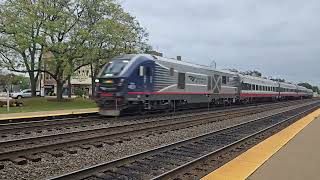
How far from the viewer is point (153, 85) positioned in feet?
84.0

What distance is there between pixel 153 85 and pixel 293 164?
15773 millimetres

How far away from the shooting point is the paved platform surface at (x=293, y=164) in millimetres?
8992

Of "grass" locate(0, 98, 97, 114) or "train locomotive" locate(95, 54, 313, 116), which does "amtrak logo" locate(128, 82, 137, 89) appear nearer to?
"train locomotive" locate(95, 54, 313, 116)

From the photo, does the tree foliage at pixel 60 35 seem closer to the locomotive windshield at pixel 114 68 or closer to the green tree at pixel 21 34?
the green tree at pixel 21 34

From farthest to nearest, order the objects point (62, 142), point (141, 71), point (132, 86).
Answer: point (141, 71)
point (132, 86)
point (62, 142)

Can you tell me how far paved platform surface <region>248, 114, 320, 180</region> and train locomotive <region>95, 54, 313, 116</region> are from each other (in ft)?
36.4

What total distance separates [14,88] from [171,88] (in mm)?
71658

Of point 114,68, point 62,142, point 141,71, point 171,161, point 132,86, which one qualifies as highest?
point 114,68

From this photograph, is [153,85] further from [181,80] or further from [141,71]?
[181,80]

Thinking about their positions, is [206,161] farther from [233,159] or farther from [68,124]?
[68,124]

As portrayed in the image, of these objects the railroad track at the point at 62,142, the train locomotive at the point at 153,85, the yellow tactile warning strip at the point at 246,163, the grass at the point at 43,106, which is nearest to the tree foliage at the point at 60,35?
the grass at the point at 43,106

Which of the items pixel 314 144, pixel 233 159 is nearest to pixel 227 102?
pixel 314 144

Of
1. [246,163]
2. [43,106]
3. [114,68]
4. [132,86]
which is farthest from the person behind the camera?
[43,106]

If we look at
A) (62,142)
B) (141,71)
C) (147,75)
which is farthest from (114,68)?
(62,142)
